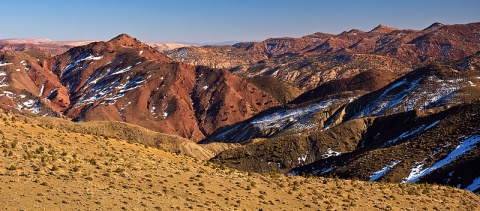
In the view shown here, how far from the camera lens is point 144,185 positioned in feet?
80.0

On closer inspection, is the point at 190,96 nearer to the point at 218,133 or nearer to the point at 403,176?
the point at 218,133

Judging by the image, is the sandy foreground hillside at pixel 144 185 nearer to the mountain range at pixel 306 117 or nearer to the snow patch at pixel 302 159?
the mountain range at pixel 306 117

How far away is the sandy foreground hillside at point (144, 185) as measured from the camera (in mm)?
20375

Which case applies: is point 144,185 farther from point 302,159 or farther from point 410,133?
point 302,159

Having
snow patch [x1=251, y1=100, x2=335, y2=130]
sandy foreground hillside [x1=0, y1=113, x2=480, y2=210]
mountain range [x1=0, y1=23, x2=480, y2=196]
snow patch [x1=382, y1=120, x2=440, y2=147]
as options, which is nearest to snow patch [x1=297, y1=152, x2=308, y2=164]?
mountain range [x1=0, y1=23, x2=480, y2=196]

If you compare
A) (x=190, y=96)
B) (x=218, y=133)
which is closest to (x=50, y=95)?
(x=190, y=96)

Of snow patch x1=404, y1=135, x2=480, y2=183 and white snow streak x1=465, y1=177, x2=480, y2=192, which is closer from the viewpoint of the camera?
white snow streak x1=465, y1=177, x2=480, y2=192

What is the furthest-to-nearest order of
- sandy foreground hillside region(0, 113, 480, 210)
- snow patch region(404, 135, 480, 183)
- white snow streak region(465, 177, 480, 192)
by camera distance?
snow patch region(404, 135, 480, 183)
white snow streak region(465, 177, 480, 192)
sandy foreground hillside region(0, 113, 480, 210)

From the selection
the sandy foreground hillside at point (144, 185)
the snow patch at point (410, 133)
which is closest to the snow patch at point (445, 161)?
the snow patch at point (410, 133)

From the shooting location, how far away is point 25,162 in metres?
23.7

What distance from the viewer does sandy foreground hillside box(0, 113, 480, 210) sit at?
2038 centimetres

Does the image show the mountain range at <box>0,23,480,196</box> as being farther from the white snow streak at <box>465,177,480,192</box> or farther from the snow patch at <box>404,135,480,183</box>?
the snow patch at <box>404,135,480,183</box>

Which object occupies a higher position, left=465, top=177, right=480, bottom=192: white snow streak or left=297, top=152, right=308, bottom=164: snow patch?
left=465, top=177, right=480, bottom=192: white snow streak

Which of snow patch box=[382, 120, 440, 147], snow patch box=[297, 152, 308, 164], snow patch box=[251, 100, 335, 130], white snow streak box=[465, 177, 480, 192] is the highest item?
snow patch box=[382, 120, 440, 147]
